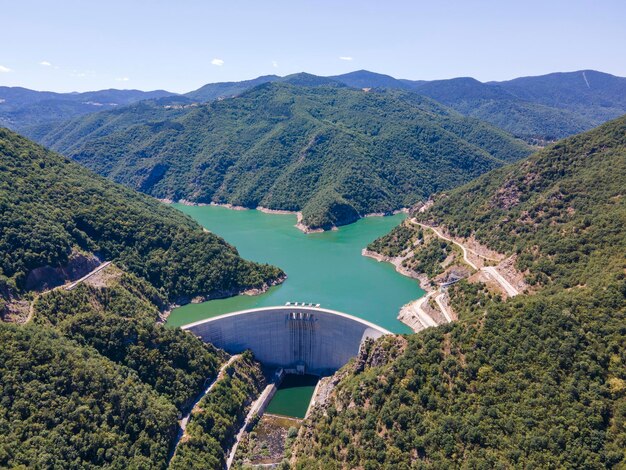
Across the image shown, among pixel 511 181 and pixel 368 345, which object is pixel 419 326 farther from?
pixel 511 181

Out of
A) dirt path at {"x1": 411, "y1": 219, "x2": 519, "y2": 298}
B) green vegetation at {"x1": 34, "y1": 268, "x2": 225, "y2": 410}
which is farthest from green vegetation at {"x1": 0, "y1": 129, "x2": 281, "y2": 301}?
dirt path at {"x1": 411, "y1": 219, "x2": 519, "y2": 298}

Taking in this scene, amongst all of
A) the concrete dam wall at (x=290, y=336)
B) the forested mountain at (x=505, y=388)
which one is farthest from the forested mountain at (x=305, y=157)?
the forested mountain at (x=505, y=388)

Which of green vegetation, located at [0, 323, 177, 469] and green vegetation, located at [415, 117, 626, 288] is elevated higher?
green vegetation, located at [415, 117, 626, 288]

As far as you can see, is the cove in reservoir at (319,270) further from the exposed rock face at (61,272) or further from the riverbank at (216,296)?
the exposed rock face at (61,272)

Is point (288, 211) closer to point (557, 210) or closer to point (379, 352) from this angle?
point (557, 210)

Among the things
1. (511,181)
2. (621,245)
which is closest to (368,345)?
(621,245)

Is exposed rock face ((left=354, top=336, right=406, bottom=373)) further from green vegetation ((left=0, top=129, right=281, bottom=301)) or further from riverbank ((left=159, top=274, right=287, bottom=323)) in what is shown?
green vegetation ((left=0, top=129, right=281, bottom=301))
